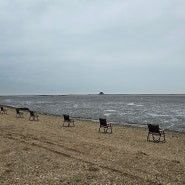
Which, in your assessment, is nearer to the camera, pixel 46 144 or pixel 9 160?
pixel 9 160

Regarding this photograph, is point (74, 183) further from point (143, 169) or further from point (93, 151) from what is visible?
point (93, 151)

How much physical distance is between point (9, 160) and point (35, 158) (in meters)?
0.94

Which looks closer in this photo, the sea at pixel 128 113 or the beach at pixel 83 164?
the beach at pixel 83 164

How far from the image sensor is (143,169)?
10.1 m

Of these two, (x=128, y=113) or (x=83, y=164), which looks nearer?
(x=83, y=164)

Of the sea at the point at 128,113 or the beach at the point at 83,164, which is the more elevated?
the beach at the point at 83,164

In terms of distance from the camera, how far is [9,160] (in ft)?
35.9

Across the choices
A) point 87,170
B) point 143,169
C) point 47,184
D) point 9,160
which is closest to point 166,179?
point 143,169

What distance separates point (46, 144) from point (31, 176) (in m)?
5.18

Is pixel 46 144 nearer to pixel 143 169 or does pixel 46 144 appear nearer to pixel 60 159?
pixel 60 159

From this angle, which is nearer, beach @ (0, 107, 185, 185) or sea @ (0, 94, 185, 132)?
beach @ (0, 107, 185, 185)

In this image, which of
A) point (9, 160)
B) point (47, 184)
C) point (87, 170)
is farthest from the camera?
point (9, 160)

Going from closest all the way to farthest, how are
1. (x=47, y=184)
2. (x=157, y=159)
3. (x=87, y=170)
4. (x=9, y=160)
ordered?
1. (x=47, y=184)
2. (x=87, y=170)
3. (x=9, y=160)
4. (x=157, y=159)

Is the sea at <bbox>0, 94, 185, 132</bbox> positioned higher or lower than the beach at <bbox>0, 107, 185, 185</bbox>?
lower
